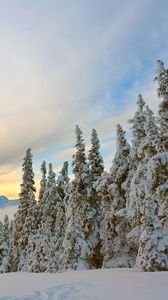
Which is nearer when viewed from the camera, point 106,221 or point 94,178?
point 106,221

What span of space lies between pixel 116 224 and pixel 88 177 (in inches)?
184

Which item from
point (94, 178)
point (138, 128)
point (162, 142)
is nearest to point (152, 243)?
point (162, 142)

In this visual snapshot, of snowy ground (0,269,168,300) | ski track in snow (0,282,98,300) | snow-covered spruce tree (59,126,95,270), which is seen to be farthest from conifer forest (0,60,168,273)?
ski track in snow (0,282,98,300)

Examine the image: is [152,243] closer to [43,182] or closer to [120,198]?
[120,198]

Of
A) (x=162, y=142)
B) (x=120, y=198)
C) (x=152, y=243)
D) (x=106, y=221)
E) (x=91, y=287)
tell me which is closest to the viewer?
A: (x=91, y=287)

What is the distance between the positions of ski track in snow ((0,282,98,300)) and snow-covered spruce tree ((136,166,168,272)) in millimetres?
6449

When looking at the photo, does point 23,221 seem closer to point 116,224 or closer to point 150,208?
point 116,224

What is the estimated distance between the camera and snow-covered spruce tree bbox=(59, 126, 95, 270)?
3138 cm

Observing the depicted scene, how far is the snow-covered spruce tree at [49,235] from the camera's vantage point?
4112cm

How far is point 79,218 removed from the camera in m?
32.5

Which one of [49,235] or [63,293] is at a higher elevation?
[49,235]

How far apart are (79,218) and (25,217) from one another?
15.0 meters

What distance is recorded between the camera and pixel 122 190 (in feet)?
106

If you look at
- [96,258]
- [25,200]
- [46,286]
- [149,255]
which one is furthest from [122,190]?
[46,286]
